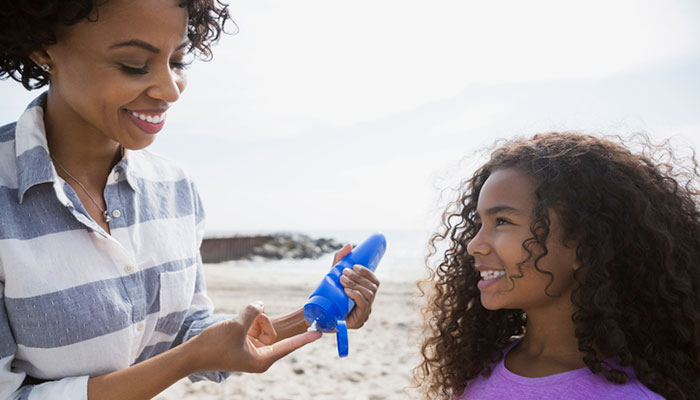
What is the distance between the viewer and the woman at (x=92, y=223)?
1.58 metres

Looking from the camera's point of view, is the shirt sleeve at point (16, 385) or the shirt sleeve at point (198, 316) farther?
the shirt sleeve at point (198, 316)

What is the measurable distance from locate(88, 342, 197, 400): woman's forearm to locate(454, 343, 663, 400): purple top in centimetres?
124

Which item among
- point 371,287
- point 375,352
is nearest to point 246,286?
point 375,352

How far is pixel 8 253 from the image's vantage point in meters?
1.54

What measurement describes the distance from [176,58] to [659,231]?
6.34ft

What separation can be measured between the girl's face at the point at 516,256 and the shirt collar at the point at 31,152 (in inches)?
62.8

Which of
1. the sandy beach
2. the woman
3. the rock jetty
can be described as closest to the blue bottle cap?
the woman

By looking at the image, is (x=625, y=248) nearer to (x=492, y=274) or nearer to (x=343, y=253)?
(x=492, y=274)

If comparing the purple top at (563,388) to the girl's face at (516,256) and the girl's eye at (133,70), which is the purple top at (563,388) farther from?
the girl's eye at (133,70)

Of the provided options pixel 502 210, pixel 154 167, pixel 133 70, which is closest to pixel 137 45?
pixel 133 70

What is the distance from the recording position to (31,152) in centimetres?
171

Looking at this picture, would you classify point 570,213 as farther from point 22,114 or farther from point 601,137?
point 22,114

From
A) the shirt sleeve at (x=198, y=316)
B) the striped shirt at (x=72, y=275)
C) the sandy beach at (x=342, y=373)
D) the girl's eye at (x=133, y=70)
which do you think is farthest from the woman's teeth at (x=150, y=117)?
the sandy beach at (x=342, y=373)

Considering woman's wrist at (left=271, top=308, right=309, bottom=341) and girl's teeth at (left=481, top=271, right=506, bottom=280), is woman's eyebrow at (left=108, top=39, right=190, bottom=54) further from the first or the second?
girl's teeth at (left=481, top=271, right=506, bottom=280)
